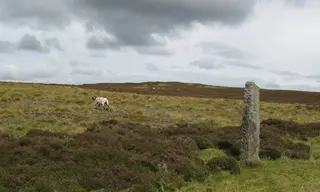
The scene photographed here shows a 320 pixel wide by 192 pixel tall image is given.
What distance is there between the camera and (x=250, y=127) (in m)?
17.0

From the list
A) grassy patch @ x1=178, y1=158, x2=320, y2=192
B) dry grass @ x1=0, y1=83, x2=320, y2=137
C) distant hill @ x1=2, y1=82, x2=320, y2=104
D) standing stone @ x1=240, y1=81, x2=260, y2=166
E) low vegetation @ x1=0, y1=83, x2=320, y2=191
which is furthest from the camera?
distant hill @ x1=2, y1=82, x2=320, y2=104

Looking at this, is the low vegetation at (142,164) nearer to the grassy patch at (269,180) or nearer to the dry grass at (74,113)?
the grassy patch at (269,180)

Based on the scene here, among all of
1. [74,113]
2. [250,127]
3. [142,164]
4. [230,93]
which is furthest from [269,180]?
[230,93]

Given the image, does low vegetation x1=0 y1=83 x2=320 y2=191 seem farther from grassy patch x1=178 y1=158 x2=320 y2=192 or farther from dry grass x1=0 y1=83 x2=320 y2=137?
dry grass x1=0 y1=83 x2=320 y2=137

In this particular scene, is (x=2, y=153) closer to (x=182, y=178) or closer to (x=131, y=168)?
(x=131, y=168)

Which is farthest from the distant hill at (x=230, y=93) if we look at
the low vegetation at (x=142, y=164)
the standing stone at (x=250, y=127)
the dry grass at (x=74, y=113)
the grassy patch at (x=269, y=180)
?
the grassy patch at (x=269, y=180)

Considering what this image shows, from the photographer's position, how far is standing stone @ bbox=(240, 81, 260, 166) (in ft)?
55.5

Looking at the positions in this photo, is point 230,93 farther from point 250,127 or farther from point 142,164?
point 142,164

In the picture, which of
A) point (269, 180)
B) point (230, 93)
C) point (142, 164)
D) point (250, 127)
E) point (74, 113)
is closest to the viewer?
point (142, 164)

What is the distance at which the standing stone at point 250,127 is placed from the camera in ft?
55.5

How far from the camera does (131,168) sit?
13258mm

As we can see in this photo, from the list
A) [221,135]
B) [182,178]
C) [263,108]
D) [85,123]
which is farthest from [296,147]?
[263,108]

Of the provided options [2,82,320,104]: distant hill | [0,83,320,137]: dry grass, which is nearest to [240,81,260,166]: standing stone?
[0,83,320,137]: dry grass

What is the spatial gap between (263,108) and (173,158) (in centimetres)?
4030
